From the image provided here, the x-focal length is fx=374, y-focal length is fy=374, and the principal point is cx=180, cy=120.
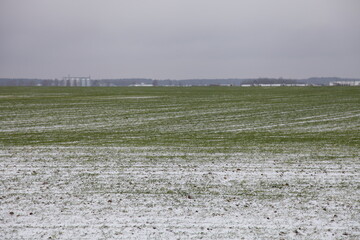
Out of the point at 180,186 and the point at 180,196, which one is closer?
the point at 180,196

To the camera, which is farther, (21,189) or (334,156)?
(334,156)

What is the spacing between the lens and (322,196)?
9094mm

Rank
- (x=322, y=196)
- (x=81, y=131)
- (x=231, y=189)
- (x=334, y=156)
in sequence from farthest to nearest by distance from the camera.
Answer: (x=81, y=131), (x=334, y=156), (x=231, y=189), (x=322, y=196)

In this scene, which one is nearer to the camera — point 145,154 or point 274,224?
point 274,224

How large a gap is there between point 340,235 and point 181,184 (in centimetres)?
445

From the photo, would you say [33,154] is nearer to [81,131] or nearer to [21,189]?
[21,189]

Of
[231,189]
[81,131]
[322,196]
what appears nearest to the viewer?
[322,196]

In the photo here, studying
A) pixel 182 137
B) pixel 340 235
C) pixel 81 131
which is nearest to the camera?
pixel 340 235

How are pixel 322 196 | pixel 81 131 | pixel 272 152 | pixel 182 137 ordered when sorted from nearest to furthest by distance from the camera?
pixel 322 196 → pixel 272 152 → pixel 182 137 → pixel 81 131

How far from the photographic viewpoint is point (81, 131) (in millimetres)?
22109

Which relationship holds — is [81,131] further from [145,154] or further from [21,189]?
[21,189]

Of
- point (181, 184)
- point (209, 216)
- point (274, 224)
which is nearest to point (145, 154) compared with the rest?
point (181, 184)

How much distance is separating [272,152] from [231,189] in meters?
5.42

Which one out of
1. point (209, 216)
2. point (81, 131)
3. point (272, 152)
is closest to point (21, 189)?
point (209, 216)
